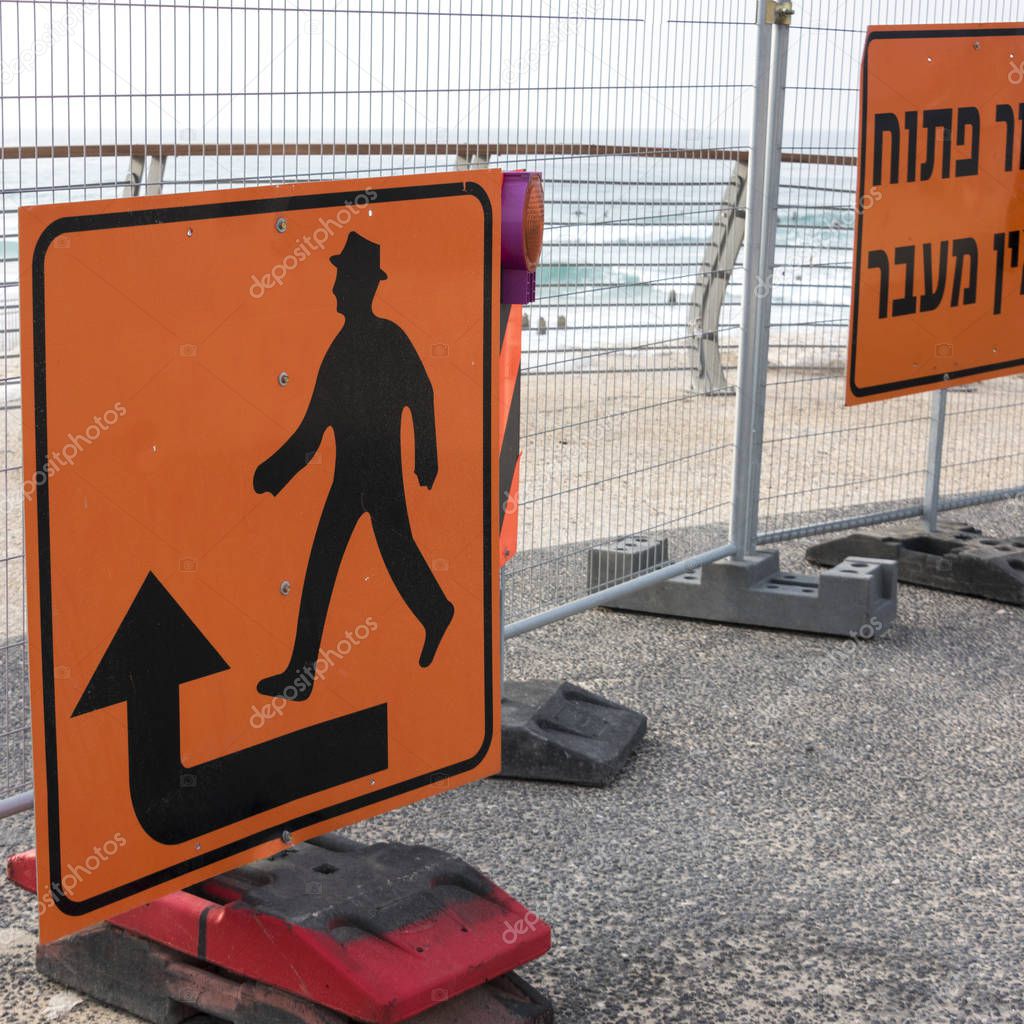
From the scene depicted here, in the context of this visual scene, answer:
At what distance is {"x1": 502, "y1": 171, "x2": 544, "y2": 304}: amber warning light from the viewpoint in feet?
9.95

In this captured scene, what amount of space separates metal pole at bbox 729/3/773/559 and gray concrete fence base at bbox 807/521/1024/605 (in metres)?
0.85

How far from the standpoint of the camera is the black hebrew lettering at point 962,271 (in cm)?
587

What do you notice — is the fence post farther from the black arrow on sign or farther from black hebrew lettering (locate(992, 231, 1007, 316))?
the black arrow on sign

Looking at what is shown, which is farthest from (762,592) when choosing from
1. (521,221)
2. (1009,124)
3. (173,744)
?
(173,744)

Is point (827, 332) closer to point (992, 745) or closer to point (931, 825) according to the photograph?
point (992, 745)

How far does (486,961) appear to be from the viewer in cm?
280

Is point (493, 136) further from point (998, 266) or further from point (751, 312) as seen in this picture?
point (998, 266)

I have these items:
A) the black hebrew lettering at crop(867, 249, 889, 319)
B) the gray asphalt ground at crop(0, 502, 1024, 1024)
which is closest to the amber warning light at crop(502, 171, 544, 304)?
the gray asphalt ground at crop(0, 502, 1024, 1024)

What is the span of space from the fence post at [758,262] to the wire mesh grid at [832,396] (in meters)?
0.10

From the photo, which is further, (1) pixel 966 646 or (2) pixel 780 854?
(1) pixel 966 646

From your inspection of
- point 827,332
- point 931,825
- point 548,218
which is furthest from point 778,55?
point 827,332

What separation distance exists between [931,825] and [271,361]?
235 cm

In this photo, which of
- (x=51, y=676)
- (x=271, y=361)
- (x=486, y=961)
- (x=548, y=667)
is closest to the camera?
(x=51, y=676)

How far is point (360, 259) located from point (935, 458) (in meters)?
4.46
